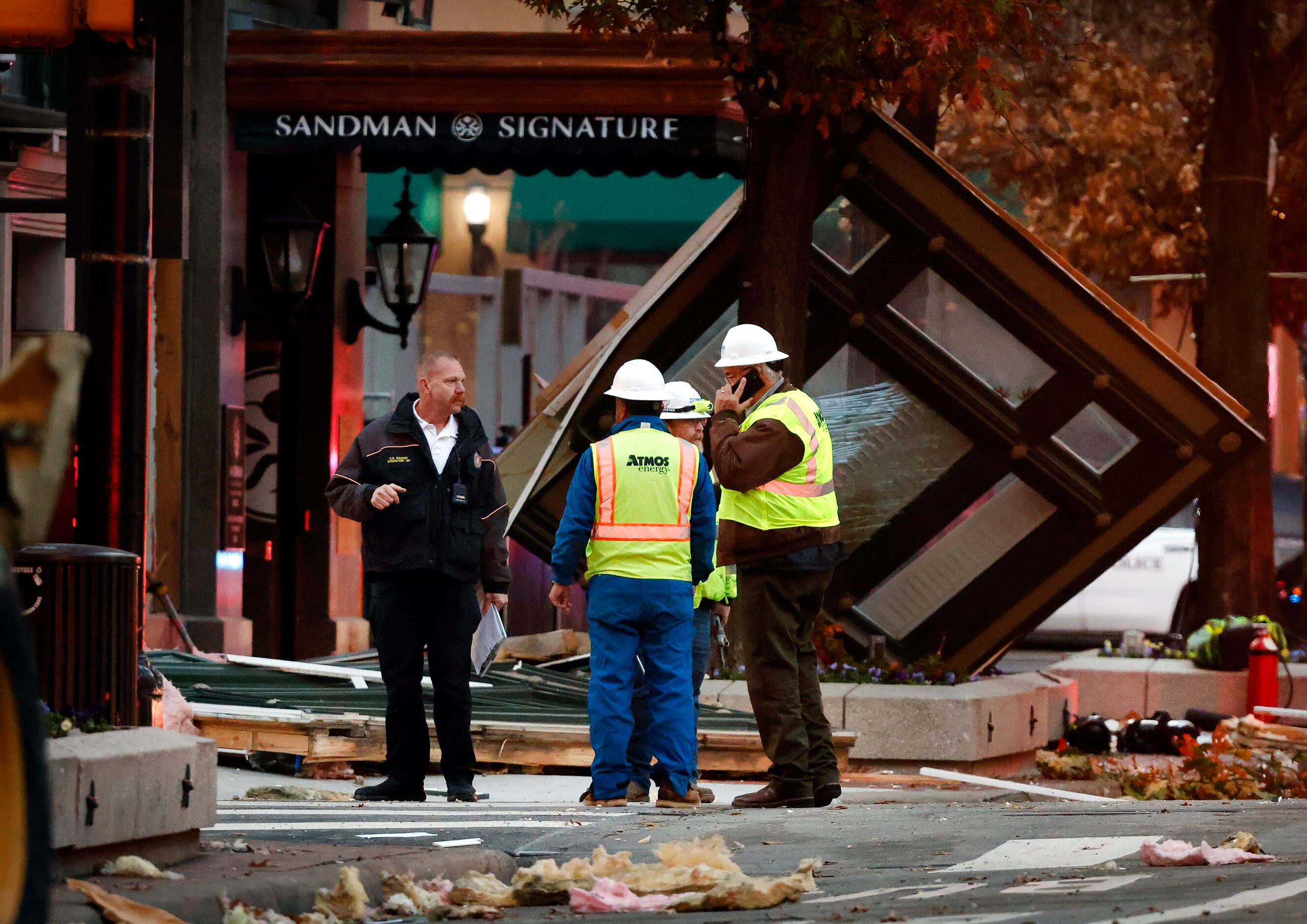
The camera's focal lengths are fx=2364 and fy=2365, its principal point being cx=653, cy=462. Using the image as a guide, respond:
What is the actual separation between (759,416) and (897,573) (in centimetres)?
562

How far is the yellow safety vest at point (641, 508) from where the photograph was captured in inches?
378

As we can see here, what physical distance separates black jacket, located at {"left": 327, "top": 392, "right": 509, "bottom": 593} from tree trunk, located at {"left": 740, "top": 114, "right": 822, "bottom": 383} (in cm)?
467

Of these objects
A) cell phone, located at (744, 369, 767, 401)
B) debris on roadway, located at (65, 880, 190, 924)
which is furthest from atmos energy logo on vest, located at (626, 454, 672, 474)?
debris on roadway, located at (65, 880, 190, 924)

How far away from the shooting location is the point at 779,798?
9.55 m

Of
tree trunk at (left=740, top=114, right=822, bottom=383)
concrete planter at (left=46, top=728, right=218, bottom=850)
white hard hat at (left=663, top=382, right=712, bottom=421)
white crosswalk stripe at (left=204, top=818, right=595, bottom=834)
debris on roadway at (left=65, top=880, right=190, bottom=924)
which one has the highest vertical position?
tree trunk at (left=740, top=114, right=822, bottom=383)

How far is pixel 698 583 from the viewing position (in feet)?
32.8

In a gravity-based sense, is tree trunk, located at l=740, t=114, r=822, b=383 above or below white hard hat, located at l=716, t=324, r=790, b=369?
above

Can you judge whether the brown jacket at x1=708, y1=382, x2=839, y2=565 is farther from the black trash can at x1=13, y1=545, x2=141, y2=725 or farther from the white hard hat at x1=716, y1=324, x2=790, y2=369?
the black trash can at x1=13, y1=545, x2=141, y2=725

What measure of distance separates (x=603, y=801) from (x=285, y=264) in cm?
856

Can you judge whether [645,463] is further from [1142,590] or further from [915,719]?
[1142,590]

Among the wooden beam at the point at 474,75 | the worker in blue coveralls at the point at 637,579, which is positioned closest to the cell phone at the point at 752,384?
the worker in blue coveralls at the point at 637,579

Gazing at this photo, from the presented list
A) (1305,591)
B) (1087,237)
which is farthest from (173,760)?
(1087,237)

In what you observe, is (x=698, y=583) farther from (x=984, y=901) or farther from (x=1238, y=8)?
(x=1238, y=8)

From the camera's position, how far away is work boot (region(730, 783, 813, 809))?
9.53 meters
